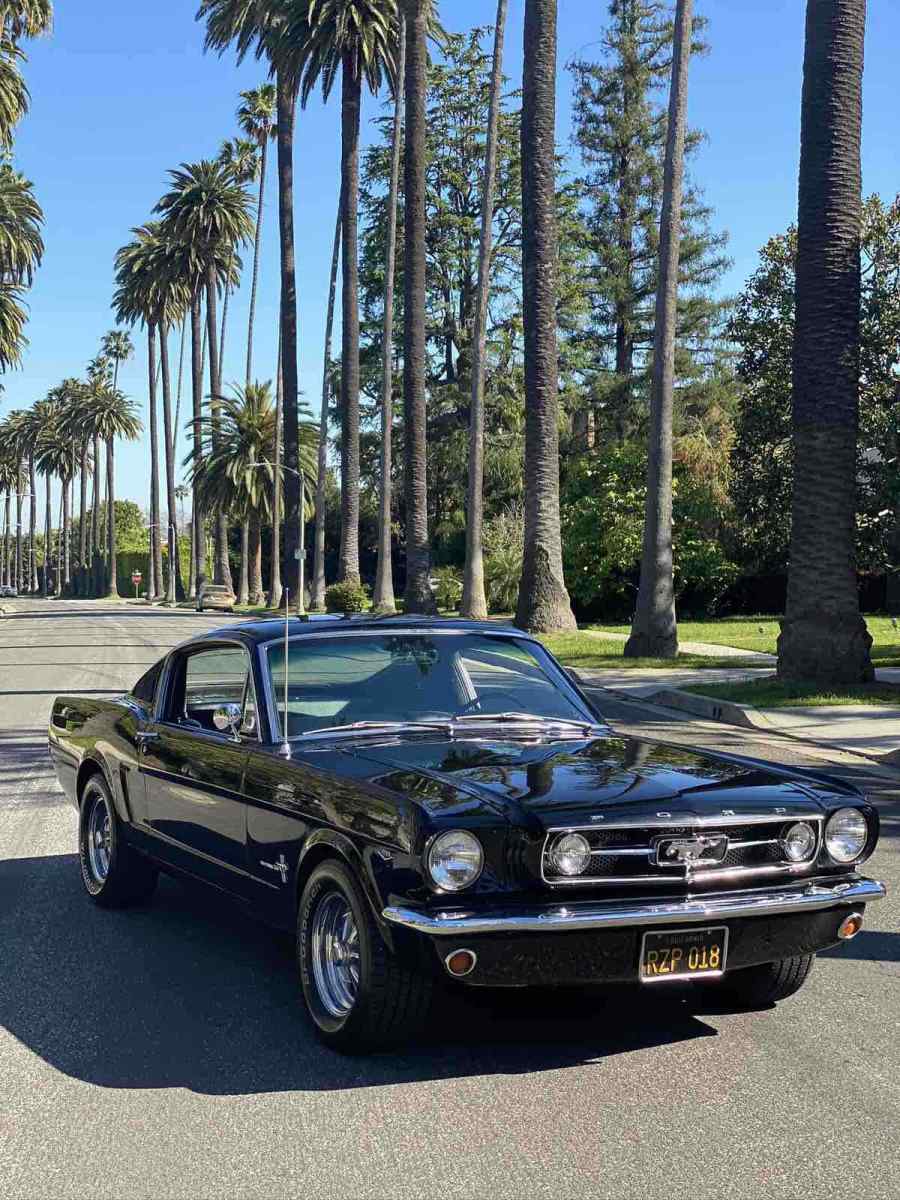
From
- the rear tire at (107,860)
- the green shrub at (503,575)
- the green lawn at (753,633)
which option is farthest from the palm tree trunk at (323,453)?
the rear tire at (107,860)

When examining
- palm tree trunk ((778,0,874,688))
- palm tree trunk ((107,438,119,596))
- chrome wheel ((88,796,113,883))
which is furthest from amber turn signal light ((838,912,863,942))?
palm tree trunk ((107,438,119,596))

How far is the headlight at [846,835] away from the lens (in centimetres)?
527

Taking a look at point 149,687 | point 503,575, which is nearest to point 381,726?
point 149,687

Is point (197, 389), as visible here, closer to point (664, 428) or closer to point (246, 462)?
point (246, 462)

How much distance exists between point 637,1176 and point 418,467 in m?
35.6

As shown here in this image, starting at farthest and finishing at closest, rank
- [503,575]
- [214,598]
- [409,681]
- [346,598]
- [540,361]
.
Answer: [214,598]
[346,598]
[503,575]
[540,361]
[409,681]

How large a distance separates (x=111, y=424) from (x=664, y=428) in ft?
358

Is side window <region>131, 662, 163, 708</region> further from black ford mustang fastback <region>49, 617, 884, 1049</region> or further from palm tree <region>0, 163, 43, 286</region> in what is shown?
palm tree <region>0, 163, 43, 286</region>

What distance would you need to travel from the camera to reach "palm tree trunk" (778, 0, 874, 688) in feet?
58.3

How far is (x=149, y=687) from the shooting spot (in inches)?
299

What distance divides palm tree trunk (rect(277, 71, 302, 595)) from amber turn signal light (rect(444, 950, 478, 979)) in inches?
1873

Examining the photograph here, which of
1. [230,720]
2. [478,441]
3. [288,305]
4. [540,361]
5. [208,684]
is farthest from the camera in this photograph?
[288,305]

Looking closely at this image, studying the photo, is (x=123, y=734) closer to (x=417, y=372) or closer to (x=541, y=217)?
(x=541, y=217)

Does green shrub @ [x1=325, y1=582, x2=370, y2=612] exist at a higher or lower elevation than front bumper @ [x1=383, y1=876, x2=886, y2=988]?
higher
